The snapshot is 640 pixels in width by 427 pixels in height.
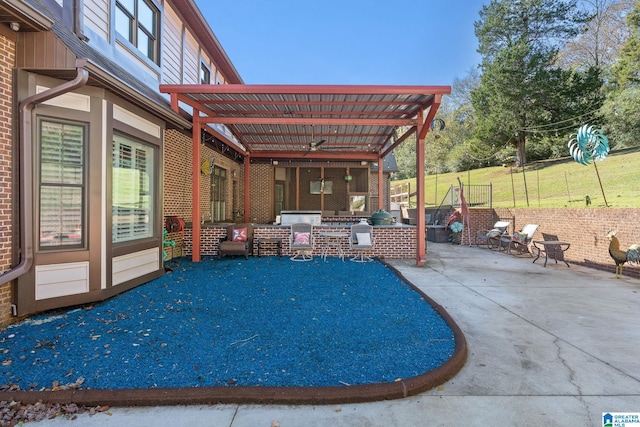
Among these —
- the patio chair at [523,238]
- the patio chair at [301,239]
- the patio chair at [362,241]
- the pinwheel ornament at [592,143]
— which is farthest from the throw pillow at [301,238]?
the pinwheel ornament at [592,143]

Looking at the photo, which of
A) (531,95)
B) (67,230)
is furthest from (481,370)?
(531,95)

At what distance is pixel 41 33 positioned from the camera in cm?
389

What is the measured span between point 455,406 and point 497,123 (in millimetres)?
26602

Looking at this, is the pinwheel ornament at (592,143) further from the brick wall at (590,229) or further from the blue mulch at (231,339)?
the blue mulch at (231,339)

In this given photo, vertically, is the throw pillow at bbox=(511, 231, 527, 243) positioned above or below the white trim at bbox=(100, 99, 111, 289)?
below

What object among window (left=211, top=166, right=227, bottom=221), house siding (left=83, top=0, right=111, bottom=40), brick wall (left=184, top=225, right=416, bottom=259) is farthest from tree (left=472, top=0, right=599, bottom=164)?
house siding (left=83, top=0, right=111, bottom=40)

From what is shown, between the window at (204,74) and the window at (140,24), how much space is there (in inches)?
108

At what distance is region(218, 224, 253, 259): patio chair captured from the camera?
816 cm

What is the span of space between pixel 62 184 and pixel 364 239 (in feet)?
20.7

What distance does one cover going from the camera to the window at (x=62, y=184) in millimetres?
4105

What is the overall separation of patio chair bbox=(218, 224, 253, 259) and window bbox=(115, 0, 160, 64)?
436 cm

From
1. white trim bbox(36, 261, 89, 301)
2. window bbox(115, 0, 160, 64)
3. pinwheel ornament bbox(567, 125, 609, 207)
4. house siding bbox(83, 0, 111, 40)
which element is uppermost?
window bbox(115, 0, 160, 64)

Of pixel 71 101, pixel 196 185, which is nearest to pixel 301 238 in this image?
pixel 196 185

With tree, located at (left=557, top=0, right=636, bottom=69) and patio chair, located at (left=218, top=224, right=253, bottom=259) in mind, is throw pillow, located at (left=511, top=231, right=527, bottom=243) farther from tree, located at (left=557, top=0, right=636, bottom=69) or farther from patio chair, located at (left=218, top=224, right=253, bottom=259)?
tree, located at (left=557, top=0, right=636, bottom=69)
